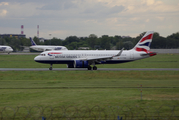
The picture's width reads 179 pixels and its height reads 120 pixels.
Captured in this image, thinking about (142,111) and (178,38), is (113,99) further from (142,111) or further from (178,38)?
(178,38)

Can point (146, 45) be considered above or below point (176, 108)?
above

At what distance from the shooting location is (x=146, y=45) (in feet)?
172

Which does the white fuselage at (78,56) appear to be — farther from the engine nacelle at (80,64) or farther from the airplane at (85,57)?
the engine nacelle at (80,64)

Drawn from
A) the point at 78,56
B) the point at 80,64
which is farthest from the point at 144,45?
the point at 80,64

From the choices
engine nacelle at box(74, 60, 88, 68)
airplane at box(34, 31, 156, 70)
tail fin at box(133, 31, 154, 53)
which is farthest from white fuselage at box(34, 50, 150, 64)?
tail fin at box(133, 31, 154, 53)

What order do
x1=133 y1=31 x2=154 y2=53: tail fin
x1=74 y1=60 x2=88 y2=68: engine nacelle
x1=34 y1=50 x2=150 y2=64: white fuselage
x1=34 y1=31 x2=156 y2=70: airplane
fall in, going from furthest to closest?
1. x1=133 y1=31 x2=154 y2=53: tail fin
2. x1=34 y1=50 x2=150 y2=64: white fuselage
3. x1=34 y1=31 x2=156 y2=70: airplane
4. x1=74 y1=60 x2=88 y2=68: engine nacelle

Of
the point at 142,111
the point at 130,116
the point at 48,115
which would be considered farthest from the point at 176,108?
the point at 48,115

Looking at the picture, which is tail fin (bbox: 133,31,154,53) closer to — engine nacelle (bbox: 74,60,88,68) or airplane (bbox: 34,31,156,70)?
airplane (bbox: 34,31,156,70)

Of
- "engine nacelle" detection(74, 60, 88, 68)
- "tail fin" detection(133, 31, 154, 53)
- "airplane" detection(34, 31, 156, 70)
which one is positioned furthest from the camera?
"tail fin" detection(133, 31, 154, 53)

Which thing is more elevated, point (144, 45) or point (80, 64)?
point (144, 45)

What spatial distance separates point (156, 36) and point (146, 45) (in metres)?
130

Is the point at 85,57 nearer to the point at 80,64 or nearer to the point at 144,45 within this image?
the point at 80,64

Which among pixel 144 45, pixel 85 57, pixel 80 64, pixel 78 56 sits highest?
pixel 144 45

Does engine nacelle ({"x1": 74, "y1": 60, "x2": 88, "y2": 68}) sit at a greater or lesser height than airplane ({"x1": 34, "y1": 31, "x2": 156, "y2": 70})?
lesser
